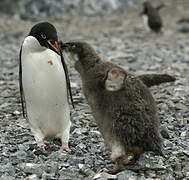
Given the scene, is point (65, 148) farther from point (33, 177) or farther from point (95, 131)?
point (33, 177)

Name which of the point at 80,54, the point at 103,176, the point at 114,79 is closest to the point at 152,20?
the point at 80,54

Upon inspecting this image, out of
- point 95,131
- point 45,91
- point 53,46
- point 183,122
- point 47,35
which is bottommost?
point 183,122

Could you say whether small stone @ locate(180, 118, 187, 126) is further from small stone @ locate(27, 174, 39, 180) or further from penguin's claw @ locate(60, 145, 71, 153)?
small stone @ locate(27, 174, 39, 180)

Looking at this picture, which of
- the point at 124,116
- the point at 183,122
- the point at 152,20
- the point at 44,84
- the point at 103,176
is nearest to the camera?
the point at 103,176

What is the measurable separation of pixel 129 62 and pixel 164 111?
A: 3.76 metres

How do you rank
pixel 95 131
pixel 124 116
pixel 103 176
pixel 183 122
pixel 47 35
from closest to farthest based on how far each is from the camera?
1. pixel 103 176
2. pixel 124 116
3. pixel 47 35
4. pixel 95 131
5. pixel 183 122

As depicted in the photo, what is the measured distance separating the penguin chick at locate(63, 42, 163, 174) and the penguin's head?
25.6 inches

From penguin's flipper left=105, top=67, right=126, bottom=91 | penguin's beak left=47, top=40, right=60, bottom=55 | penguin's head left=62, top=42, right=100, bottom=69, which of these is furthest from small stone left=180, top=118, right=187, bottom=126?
penguin's beak left=47, top=40, right=60, bottom=55

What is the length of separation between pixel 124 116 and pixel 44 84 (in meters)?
1.01

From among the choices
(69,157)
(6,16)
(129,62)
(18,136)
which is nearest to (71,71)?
(129,62)

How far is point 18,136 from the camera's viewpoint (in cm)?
507

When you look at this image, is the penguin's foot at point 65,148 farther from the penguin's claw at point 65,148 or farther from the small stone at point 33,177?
the small stone at point 33,177

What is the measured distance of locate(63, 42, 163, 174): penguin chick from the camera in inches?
154

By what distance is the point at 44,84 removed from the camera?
460 centimetres
